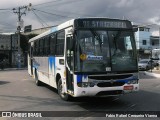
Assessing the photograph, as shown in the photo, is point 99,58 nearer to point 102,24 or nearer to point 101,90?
point 101,90

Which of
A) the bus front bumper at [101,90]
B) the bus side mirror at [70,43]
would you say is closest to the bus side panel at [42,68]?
the bus side mirror at [70,43]

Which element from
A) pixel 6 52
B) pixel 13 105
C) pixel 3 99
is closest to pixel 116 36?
pixel 13 105

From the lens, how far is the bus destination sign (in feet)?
35.9

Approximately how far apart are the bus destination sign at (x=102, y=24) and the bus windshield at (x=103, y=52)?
0.20m

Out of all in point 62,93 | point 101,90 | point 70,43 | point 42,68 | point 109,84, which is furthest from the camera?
point 42,68

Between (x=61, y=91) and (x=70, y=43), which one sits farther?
(x=61, y=91)

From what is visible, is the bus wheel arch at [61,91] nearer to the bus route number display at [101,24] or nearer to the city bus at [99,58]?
the city bus at [99,58]

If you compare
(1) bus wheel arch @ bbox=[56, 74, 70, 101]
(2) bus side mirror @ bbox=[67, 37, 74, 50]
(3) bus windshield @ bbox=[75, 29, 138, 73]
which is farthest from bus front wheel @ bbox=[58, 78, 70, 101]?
(3) bus windshield @ bbox=[75, 29, 138, 73]

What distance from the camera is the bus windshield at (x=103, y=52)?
34.7 ft

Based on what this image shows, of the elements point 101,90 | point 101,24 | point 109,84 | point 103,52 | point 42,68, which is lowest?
point 101,90

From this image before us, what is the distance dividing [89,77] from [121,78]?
3.77 feet

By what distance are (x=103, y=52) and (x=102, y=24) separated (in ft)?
3.42

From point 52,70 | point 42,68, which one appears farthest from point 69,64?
point 42,68

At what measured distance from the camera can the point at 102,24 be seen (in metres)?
11.1
